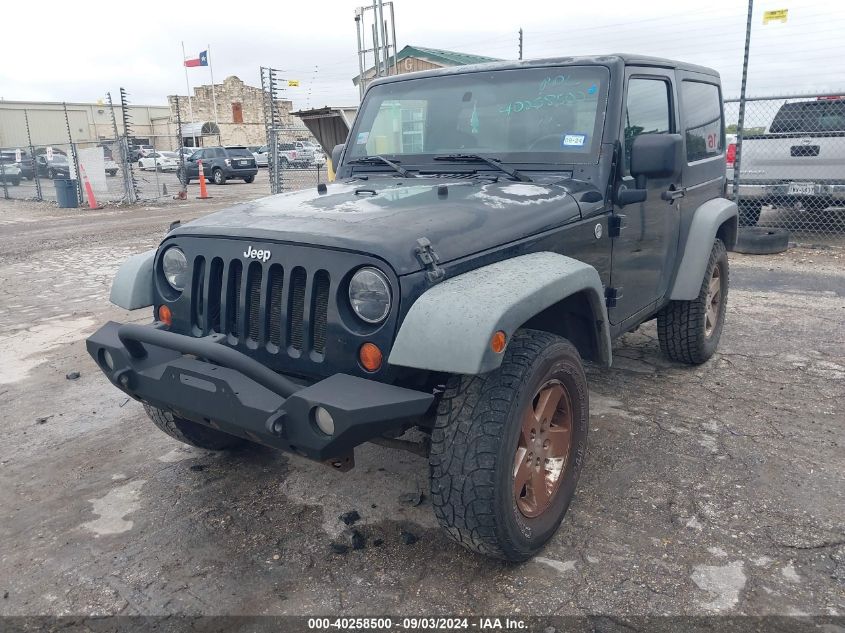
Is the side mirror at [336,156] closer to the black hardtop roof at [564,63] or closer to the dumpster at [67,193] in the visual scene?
the black hardtop roof at [564,63]

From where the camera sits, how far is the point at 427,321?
7.48 ft

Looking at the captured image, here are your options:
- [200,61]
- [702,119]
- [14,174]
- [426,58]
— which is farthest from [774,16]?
[200,61]

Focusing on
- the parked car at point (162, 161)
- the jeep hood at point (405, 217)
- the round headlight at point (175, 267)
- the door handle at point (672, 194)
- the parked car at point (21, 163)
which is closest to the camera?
the jeep hood at point (405, 217)

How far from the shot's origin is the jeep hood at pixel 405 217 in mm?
2521

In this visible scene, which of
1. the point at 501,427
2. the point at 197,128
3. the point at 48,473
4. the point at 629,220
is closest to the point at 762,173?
the point at 629,220

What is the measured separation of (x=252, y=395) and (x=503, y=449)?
0.91 m

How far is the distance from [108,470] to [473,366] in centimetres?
241

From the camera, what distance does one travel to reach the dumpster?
58.8 ft

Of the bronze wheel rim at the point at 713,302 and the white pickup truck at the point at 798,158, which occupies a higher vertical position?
the white pickup truck at the point at 798,158

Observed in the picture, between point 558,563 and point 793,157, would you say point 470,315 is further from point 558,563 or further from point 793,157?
point 793,157

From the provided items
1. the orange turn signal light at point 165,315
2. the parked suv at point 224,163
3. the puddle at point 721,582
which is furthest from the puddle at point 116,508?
the parked suv at point 224,163

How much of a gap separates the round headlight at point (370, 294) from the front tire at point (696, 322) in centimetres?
274

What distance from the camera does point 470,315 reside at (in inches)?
89.0

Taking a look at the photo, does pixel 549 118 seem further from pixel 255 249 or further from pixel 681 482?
pixel 681 482
